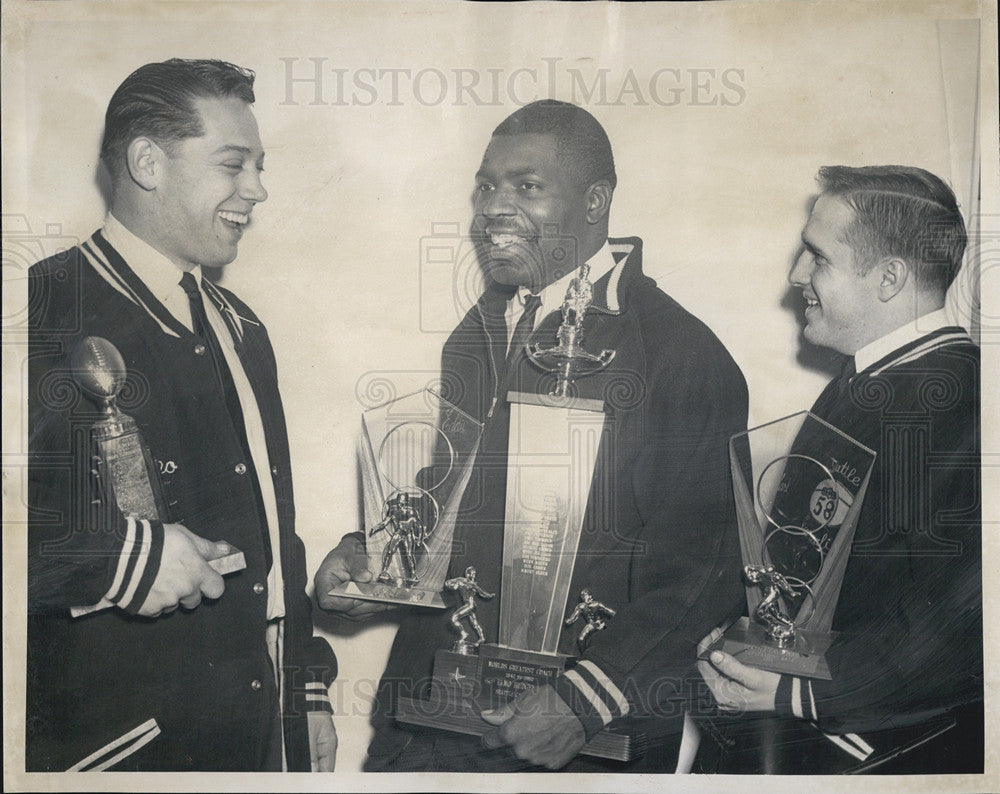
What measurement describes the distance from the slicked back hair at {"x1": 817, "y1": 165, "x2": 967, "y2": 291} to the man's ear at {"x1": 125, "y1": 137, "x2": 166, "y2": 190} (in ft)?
6.12

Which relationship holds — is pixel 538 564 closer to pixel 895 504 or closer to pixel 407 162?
pixel 895 504

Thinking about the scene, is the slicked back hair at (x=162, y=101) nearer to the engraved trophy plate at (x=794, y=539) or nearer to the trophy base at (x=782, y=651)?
the engraved trophy plate at (x=794, y=539)

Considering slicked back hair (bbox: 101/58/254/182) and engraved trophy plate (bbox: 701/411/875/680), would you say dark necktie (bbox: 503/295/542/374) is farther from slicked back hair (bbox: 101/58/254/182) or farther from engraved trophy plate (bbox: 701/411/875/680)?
slicked back hair (bbox: 101/58/254/182)

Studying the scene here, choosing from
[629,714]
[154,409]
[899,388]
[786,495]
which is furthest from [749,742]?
[154,409]

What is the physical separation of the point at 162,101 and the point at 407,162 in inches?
27.7

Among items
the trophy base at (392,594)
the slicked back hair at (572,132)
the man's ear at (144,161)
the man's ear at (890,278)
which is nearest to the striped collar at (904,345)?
the man's ear at (890,278)

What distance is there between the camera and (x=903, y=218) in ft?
9.68

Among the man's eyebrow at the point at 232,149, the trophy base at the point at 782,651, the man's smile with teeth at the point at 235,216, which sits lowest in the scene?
the trophy base at the point at 782,651

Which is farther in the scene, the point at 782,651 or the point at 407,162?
the point at 407,162

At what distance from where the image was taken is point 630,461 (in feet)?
9.57

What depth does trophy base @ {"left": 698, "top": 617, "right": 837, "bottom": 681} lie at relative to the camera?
286 centimetres

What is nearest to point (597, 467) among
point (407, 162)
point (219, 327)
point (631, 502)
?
point (631, 502)

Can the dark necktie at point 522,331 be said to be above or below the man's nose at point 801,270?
below

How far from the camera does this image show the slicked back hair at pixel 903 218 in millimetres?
2934
